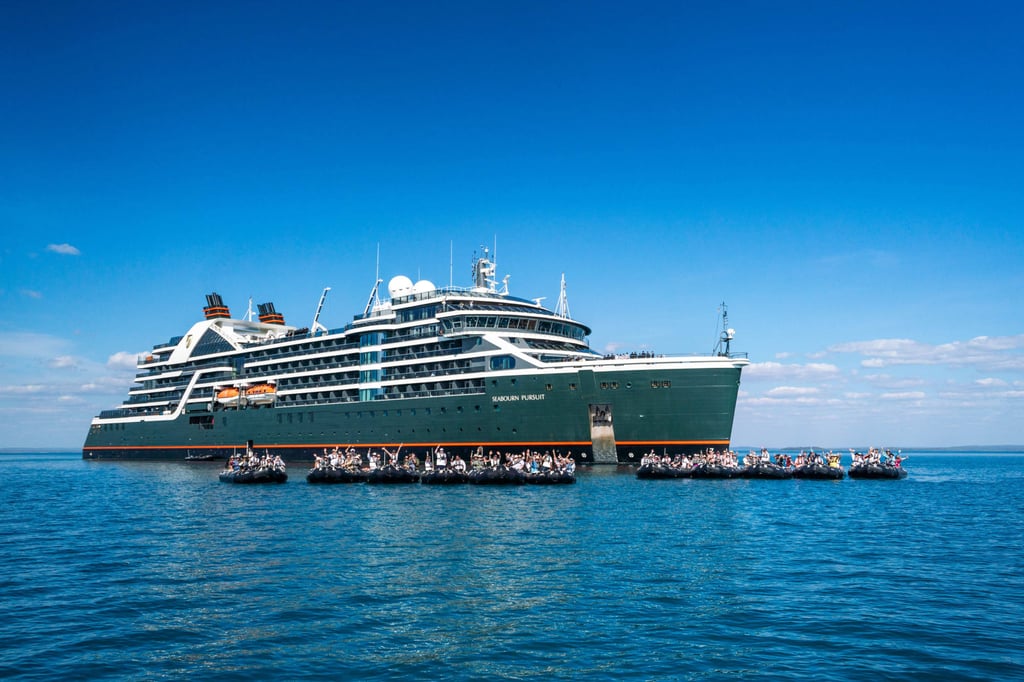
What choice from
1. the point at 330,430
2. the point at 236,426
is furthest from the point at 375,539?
the point at 236,426

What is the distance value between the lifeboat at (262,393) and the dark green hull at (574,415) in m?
13.1

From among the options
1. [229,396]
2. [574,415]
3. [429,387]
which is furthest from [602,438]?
[229,396]

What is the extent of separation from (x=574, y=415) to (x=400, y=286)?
1196 inches

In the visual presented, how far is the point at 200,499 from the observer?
48625 millimetres

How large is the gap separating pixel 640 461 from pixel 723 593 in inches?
1538

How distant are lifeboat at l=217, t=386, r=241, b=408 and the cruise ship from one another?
0.80 feet

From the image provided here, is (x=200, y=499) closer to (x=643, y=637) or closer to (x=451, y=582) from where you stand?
(x=451, y=582)

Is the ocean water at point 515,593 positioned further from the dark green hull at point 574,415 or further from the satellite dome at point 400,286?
the satellite dome at point 400,286

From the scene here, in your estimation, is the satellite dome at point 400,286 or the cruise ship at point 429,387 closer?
the cruise ship at point 429,387

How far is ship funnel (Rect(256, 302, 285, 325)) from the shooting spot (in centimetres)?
10700

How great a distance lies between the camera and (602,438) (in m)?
60.8

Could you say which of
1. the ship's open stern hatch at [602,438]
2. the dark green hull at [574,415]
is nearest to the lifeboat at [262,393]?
the dark green hull at [574,415]

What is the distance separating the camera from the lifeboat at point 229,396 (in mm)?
91062

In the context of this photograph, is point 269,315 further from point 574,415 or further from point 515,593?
point 515,593
